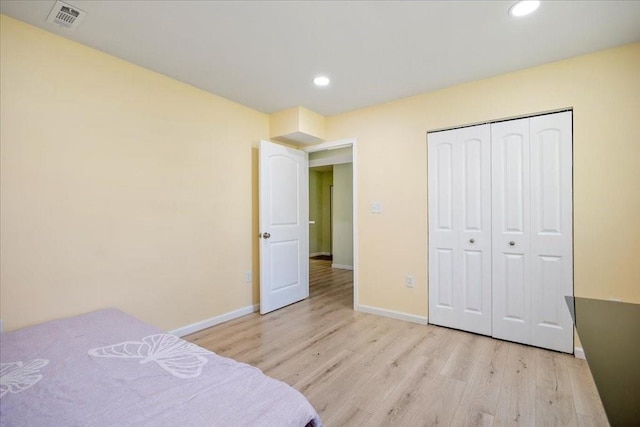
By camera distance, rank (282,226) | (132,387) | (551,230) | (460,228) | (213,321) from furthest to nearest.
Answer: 1. (282,226)
2. (213,321)
3. (460,228)
4. (551,230)
5. (132,387)

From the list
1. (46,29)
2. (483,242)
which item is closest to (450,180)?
(483,242)

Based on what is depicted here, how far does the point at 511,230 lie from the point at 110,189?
3.39m

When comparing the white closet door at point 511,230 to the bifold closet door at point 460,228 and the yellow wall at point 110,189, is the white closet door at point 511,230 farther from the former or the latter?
the yellow wall at point 110,189

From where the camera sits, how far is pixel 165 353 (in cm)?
146

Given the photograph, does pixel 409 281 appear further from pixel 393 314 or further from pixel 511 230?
pixel 511 230

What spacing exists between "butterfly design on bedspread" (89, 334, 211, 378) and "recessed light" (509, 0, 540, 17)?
2.62 meters


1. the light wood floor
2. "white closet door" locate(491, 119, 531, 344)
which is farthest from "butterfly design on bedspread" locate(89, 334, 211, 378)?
"white closet door" locate(491, 119, 531, 344)

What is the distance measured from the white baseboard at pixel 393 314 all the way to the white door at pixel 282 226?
91 centimetres

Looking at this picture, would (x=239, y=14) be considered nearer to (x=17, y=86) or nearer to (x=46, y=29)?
(x=46, y=29)

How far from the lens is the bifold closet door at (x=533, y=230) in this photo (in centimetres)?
236

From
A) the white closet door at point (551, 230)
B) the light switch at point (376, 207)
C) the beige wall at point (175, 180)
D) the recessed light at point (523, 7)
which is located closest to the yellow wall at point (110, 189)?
the beige wall at point (175, 180)

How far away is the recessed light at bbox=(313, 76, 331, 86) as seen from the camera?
8.75ft

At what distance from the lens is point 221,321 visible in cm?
304

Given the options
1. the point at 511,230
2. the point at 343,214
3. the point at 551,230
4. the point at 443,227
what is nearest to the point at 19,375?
the point at 443,227
